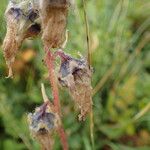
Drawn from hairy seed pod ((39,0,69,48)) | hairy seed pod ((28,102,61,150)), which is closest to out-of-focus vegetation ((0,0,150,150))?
hairy seed pod ((28,102,61,150))

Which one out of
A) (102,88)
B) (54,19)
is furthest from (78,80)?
(102,88)

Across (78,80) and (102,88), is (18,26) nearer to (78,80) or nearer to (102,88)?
(78,80)

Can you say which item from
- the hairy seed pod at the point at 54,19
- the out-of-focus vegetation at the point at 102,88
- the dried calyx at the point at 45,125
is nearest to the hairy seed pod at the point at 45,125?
the dried calyx at the point at 45,125

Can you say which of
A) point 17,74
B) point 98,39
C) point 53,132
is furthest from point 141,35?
point 53,132

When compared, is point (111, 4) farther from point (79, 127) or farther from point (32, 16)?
point (32, 16)

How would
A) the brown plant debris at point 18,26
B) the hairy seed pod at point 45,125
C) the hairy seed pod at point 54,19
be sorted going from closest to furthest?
the hairy seed pod at point 54,19 → the brown plant debris at point 18,26 → the hairy seed pod at point 45,125

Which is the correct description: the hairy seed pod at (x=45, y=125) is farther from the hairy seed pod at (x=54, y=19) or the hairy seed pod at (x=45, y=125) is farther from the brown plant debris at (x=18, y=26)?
the hairy seed pod at (x=54, y=19)
